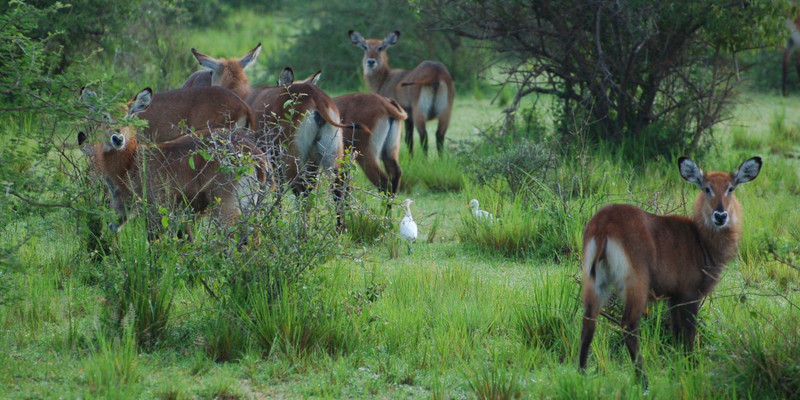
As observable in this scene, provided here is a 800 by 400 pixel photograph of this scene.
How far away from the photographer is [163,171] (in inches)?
203

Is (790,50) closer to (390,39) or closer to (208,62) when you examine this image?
(390,39)

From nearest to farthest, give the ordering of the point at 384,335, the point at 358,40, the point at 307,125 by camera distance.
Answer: the point at 384,335 < the point at 307,125 < the point at 358,40

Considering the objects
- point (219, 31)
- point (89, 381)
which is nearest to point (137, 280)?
point (89, 381)

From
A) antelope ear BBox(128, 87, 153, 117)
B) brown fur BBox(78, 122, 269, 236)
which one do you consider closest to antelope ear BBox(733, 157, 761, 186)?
brown fur BBox(78, 122, 269, 236)

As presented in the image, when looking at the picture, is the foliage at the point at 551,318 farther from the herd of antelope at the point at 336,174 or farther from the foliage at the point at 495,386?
the foliage at the point at 495,386

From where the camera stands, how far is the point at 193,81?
8023 mm

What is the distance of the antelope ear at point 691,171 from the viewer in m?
4.35

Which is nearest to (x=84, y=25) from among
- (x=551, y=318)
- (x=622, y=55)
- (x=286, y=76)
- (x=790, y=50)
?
(x=286, y=76)

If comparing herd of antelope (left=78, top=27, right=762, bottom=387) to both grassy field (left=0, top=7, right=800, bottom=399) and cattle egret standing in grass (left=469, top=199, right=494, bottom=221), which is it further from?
cattle egret standing in grass (left=469, top=199, right=494, bottom=221)

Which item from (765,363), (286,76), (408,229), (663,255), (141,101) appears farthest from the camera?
Answer: (286,76)

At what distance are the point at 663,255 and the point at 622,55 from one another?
435 cm

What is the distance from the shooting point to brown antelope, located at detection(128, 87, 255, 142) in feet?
21.1

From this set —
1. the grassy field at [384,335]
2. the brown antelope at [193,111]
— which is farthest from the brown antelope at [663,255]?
the brown antelope at [193,111]

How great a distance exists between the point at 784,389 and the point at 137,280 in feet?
8.57
